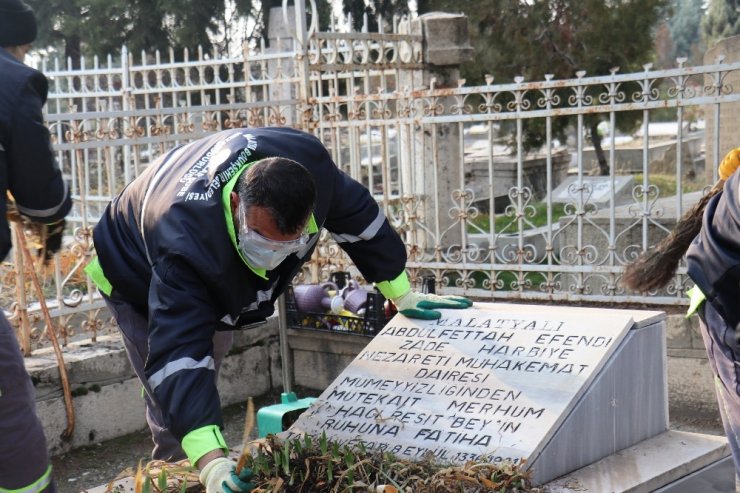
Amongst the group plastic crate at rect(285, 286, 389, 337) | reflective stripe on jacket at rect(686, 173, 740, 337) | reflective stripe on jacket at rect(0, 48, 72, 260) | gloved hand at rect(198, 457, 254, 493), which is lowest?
plastic crate at rect(285, 286, 389, 337)

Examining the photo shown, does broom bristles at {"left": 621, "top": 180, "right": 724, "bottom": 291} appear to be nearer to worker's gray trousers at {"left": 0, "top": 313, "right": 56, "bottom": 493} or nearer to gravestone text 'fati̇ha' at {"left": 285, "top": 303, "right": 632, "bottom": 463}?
gravestone text 'fati̇ha' at {"left": 285, "top": 303, "right": 632, "bottom": 463}

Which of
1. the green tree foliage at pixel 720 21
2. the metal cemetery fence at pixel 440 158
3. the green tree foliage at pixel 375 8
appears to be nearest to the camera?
the metal cemetery fence at pixel 440 158

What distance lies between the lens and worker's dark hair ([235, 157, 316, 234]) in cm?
272

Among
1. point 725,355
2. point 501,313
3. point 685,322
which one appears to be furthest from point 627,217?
point 725,355

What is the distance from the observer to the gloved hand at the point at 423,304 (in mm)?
3762

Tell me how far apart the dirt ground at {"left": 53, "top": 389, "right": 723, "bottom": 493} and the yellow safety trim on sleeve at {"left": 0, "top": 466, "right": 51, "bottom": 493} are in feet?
5.75

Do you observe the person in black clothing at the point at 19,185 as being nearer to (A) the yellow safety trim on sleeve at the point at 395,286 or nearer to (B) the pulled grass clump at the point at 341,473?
(B) the pulled grass clump at the point at 341,473

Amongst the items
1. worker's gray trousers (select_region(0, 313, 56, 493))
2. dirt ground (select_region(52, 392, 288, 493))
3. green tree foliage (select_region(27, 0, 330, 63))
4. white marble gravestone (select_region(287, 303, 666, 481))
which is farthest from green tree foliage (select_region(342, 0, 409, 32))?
worker's gray trousers (select_region(0, 313, 56, 493))

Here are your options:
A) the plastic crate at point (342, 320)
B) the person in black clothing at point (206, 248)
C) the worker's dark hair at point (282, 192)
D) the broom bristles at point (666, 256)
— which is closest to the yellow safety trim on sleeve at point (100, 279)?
the person in black clothing at point (206, 248)

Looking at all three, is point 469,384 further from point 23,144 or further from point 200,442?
point 23,144

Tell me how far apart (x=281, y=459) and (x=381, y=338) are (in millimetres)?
896

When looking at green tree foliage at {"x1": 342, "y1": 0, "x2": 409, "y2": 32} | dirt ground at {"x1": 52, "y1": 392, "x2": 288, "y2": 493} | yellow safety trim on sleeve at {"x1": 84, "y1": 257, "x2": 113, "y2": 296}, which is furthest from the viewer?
green tree foliage at {"x1": 342, "y1": 0, "x2": 409, "y2": 32}

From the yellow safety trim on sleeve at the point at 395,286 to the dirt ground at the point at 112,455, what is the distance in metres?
1.70

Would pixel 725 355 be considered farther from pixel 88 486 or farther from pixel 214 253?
pixel 88 486
